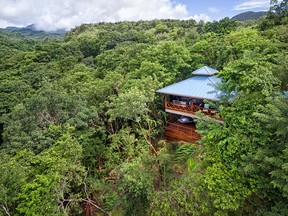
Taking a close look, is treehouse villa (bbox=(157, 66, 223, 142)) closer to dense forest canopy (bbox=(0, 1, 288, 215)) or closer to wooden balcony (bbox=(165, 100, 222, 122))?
wooden balcony (bbox=(165, 100, 222, 122))

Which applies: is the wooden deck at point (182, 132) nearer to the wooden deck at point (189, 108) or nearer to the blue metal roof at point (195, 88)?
the wooden deck at point (189, 108)

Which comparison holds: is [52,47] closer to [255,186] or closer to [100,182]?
[100,182]

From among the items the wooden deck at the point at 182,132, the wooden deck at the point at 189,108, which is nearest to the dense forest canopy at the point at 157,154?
the wooden deck at the point at 182,132

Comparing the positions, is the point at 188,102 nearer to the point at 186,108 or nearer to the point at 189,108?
the point at 186,108

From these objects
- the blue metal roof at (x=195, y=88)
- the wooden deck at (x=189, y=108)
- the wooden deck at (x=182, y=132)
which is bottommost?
the wooden deck at (x=182, y=132)

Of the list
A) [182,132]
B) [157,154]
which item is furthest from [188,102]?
[157,154]

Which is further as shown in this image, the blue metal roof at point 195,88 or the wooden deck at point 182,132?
the wooden deck at point 182,132

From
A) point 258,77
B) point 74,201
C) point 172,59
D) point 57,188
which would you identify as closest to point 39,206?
point 57,188
